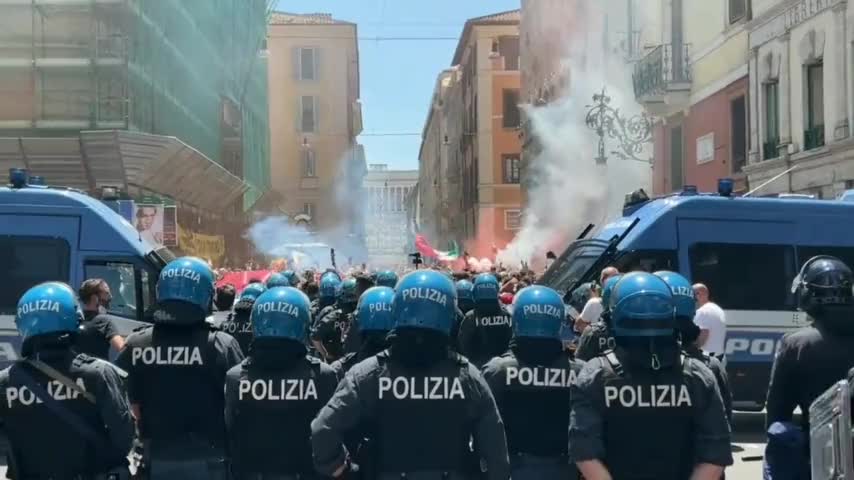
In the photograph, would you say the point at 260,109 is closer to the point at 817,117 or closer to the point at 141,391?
the point at 817,117

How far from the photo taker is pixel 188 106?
34.8 metres

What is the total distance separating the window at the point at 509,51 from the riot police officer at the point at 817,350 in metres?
56.4

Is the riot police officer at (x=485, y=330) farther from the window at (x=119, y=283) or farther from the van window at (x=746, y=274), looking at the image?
the window at (x=119, y=283)

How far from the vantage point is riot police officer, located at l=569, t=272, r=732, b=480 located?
12.5ft

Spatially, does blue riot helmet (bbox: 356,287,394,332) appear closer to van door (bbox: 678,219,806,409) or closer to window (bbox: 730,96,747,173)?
van door (bbox: 678,219,806,409)

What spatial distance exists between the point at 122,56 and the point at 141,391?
2266 cm

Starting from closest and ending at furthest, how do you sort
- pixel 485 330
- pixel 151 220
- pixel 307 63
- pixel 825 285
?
pixel 825 285 → pixel 485 330 → pixel 151 220 → pixel 307 63

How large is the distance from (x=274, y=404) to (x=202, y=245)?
30.7m

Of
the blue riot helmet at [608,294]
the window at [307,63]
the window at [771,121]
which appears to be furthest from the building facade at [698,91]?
the window at [307,63]

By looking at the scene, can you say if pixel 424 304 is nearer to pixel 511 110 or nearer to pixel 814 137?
pixel 814 137

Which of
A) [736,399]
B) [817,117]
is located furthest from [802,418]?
[817,117]

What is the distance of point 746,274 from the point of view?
11562 mm

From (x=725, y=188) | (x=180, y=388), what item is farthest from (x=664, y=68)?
(x=180, y=388)

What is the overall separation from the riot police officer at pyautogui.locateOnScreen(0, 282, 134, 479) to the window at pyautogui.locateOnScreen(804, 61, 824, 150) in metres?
16.6
